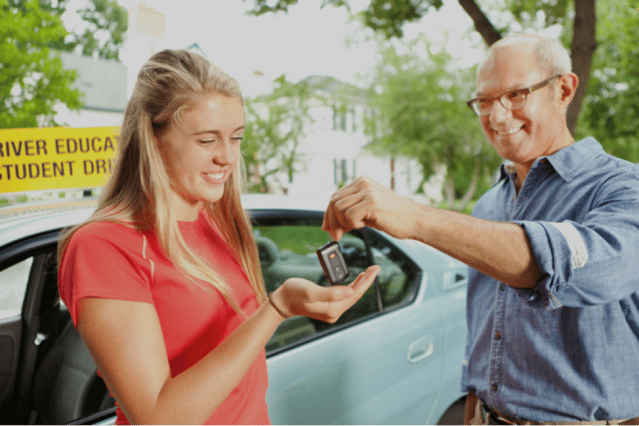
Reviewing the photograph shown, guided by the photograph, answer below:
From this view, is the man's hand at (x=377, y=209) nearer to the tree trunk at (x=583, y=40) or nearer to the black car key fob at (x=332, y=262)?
the black car key fob at (x=332, y=262)

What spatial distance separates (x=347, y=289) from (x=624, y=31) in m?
14.2

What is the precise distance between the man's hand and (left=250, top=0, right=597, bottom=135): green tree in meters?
5.94

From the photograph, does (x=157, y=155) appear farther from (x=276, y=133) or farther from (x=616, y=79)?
(x=616, y=79)

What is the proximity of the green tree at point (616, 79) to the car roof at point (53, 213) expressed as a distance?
433 inches


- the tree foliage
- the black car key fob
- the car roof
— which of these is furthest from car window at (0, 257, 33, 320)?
the tree foliage

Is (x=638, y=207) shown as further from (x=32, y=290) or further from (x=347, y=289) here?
(x=32, y=290)

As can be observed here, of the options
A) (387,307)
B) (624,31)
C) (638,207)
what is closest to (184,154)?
(638,207)

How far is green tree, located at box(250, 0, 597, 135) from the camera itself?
6344 mm

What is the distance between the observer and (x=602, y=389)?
1.52 meters

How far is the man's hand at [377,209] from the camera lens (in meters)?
1.28

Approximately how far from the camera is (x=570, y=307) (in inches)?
61.6

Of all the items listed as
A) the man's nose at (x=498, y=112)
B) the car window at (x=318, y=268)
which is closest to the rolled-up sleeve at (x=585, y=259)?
the man's nose at (x=498, y=112)

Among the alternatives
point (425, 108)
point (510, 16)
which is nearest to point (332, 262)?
point (510, 16)

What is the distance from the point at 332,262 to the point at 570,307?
29.1 inches
